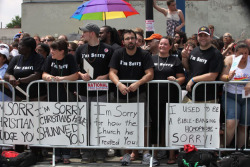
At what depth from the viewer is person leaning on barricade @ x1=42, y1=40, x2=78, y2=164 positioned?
554cm

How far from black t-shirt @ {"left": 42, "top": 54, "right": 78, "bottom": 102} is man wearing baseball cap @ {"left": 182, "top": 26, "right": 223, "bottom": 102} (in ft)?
5.92

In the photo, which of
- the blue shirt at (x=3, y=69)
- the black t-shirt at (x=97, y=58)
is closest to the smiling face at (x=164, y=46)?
the black t-shirt at (x=97, y=58)

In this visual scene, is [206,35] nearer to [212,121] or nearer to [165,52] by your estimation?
[165,52]

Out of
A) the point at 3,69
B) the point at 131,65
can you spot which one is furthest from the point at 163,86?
the point at 3,69

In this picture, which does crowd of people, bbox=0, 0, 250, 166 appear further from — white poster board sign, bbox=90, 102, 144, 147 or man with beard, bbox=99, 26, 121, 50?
man with beard, bbox=99, 26, 121, 50

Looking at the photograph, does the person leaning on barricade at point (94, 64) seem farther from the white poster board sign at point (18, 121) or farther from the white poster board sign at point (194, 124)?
the white poster board sign at point (194, 124)

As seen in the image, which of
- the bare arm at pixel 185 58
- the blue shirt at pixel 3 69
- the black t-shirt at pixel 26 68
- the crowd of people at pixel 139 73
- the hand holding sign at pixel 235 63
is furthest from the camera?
the blue shirt at pixel 3 69

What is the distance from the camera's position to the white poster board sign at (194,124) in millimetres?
5227

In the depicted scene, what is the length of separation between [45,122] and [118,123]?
1134 mm

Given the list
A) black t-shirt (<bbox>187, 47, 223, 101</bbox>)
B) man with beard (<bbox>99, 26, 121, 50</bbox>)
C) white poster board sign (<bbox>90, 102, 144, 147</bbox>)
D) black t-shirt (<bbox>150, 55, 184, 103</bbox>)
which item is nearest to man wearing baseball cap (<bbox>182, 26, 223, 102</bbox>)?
black t-shirt (<bbox>187, 47, 223, 101</bbox>)

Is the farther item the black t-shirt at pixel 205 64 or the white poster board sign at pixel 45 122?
the white poster board sign at pixel 45 122

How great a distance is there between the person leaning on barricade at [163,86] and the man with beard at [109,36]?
1065mm

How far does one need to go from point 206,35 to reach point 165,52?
2.20ft

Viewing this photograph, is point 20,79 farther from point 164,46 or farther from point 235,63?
point 235,63
